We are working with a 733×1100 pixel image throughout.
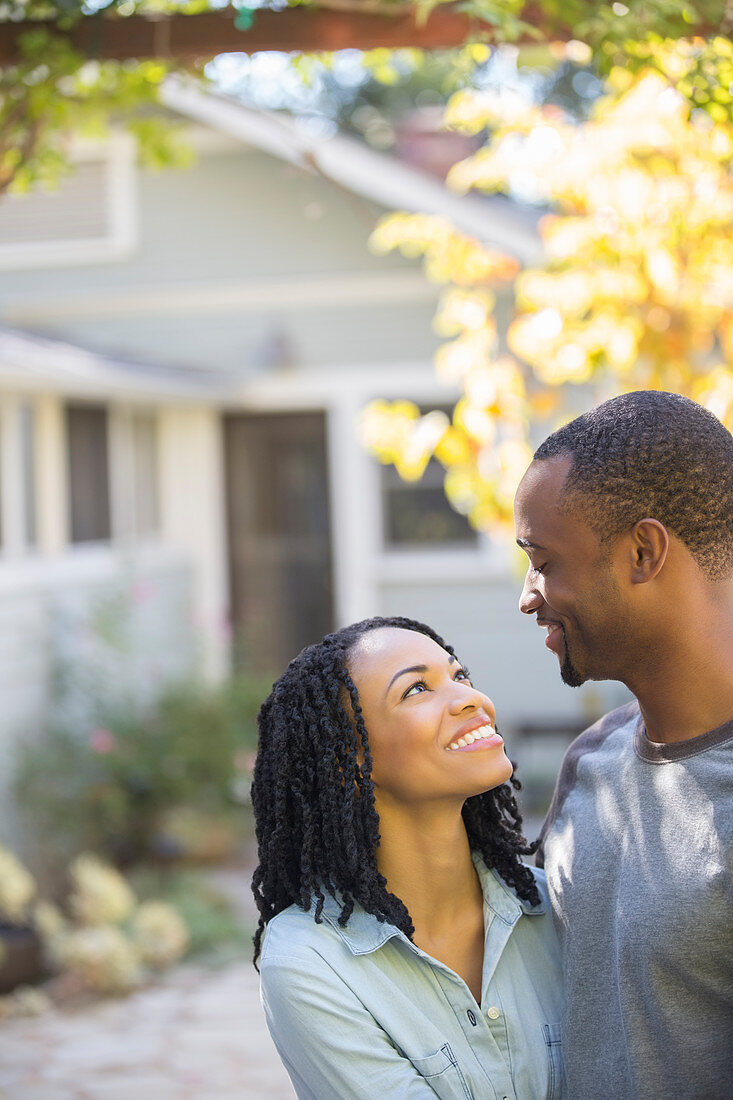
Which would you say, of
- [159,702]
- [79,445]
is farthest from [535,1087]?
[79,445]

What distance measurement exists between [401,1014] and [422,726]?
A: 1.39ft

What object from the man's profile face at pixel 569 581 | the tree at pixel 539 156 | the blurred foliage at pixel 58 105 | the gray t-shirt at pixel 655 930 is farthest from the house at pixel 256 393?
the man's profile face at pixel 569 581

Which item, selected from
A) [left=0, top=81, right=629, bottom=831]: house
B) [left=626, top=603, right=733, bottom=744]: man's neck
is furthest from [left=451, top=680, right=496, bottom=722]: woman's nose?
[left=0, top=81, right=629, bottom=831]: house

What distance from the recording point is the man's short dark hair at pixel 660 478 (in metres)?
1.75

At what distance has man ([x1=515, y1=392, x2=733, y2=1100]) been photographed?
1706mm

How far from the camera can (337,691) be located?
6.56 feet

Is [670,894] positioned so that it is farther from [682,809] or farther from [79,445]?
[79,445]

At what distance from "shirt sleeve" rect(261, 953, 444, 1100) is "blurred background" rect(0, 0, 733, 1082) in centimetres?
204

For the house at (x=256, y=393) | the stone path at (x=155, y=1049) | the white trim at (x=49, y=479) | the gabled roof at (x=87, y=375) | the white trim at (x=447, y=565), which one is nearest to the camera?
the stone path at (x=155, y=1049)

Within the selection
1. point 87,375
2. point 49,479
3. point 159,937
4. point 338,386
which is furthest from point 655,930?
point 338,386

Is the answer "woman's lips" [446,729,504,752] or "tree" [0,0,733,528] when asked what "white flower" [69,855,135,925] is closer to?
"tree" [0,0,733,528]

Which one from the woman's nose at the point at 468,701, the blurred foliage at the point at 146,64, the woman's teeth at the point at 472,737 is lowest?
the woman's teeth at the point at 472,737

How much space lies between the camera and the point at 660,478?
68.7 inches

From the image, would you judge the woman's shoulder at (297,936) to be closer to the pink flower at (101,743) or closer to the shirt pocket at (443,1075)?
the shirt pocket at (443,1075)
